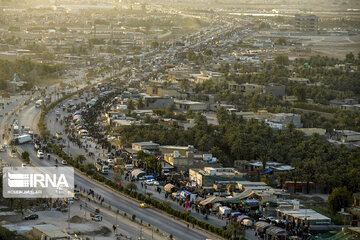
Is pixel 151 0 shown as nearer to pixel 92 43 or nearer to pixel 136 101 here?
pixel 92 43

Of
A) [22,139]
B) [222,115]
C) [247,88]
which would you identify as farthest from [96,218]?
[247,88]

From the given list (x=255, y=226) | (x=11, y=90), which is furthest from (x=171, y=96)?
(x=255, y=226)

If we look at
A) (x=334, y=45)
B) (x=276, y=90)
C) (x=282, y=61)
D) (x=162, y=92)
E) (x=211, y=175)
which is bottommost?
(x=334, y=45)

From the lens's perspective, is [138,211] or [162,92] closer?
[138,211]

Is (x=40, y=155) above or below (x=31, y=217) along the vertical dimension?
below

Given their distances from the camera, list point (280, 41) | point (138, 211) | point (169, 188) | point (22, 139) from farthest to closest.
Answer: point (280, 41) → point (22, 139) → point (169, 188) → point (138, 211)

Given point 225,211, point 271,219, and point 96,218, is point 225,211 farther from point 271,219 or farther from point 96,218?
point 96,218

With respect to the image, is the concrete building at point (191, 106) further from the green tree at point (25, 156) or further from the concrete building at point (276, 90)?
the green tree at point (25, 156)

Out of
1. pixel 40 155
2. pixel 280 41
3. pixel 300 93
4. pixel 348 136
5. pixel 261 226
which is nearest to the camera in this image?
pixel 261 226

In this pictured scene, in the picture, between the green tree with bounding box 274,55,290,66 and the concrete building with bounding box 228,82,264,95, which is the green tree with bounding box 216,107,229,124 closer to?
the concrete building with bounding box 228,82,264,95
